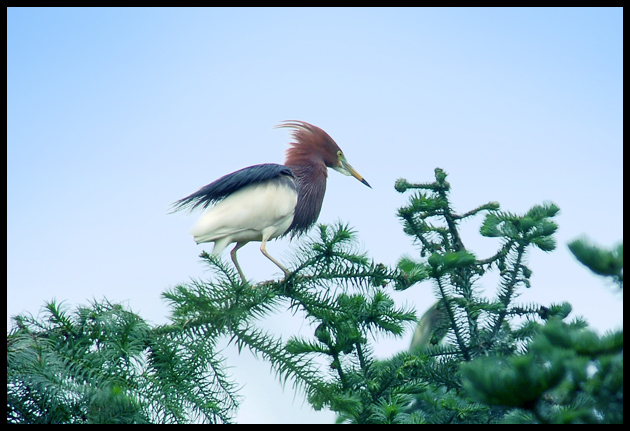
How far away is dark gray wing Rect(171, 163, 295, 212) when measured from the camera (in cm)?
414

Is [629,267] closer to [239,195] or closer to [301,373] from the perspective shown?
[301,373]

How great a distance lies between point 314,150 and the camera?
17.5 ft

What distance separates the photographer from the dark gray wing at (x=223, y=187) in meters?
4.14

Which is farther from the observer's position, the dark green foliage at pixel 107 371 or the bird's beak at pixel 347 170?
the bird's beak at pixel 347 170

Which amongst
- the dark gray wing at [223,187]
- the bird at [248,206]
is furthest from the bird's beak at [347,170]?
the dark gray wing at [223,187]

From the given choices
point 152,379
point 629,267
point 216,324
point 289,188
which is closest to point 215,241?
point 289,188

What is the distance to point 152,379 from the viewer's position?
247 centimetres

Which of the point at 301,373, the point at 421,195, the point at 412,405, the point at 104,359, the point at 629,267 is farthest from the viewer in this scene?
the point at 412,405

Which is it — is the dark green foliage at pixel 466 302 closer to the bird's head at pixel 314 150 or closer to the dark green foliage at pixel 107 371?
the dark green foliage at pixel 107 371

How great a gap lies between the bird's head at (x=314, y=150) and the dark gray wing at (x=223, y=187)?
34.2 inches

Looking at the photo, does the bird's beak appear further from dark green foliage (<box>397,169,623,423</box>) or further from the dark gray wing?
dark green foliage (<box>397,169,623,423</box>)

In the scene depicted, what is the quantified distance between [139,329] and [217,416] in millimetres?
481

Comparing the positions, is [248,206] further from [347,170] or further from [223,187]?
[347,170]

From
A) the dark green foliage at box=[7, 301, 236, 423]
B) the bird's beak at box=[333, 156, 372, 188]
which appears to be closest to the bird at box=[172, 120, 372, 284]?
the bird's beak at box=[333, 156, 372, 188]
